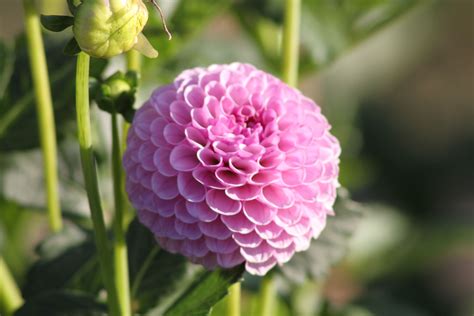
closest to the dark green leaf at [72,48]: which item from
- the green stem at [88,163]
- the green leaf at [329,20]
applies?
the green stem at [88,163]

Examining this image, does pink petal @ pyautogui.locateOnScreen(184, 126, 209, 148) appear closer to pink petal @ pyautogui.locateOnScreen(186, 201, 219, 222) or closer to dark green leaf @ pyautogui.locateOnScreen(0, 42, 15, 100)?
pink petal @ pyautogui.locateOnScreen(186, 201, 219, 222)

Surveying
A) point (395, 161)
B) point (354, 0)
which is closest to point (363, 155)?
point (395, 161)

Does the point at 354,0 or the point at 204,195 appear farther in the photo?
the point at 354,0

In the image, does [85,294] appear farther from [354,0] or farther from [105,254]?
[354,0]

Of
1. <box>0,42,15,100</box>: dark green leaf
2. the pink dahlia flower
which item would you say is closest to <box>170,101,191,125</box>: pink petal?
the pink dahlia flower

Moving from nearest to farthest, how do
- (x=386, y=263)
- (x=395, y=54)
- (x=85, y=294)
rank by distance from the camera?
1. (x=85, y=294)
2. (x=386, y=263)
3. (x=395, y=54)

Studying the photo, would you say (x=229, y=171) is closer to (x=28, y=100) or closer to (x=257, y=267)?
(x=257, y=267)

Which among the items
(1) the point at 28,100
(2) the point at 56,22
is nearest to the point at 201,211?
(2) the point at 56,22
